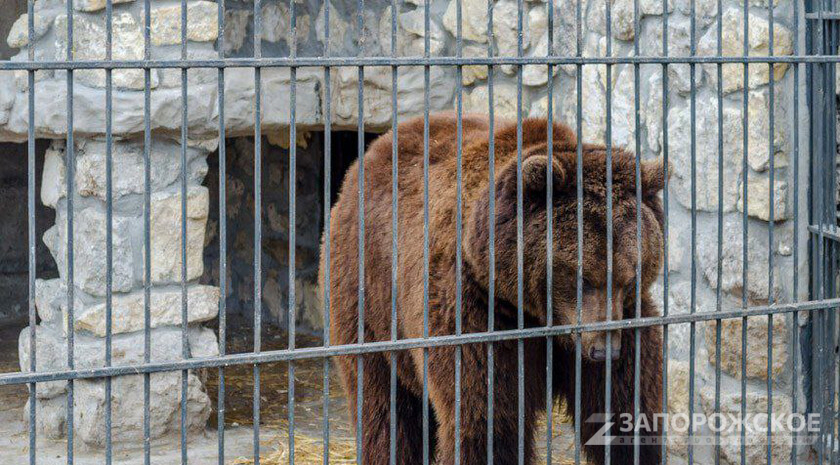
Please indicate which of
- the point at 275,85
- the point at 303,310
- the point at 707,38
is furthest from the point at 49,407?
the point at 707,38

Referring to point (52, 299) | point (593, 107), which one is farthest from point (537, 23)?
point (52, 299)

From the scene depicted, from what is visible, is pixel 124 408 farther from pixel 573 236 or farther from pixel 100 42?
pixel 573 236

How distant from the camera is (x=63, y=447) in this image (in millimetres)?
5133

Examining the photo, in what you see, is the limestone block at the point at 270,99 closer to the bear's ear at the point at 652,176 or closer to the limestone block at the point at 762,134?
the limestone block at the point at 762,134

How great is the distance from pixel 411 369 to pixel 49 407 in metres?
2.05

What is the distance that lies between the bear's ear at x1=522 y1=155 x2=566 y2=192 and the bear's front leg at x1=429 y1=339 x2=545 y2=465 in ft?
1.79

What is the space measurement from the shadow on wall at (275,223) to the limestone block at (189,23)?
6.64 ft

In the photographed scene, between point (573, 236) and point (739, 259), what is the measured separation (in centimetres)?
162

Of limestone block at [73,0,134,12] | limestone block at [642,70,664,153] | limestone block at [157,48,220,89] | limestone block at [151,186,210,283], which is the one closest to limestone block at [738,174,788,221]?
limestone block at [642,70,664,153]

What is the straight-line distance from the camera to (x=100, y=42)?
489cm

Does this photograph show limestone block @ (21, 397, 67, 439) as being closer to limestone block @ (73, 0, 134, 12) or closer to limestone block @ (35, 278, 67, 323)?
limestone block @ (35, 278, 67, 323)

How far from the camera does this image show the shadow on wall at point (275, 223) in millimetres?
7250

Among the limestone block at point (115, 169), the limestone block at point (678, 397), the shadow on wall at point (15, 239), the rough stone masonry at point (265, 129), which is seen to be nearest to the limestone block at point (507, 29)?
the rough stone masonry at point (265, 129)

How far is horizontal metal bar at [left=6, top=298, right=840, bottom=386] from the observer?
8.06 ft
